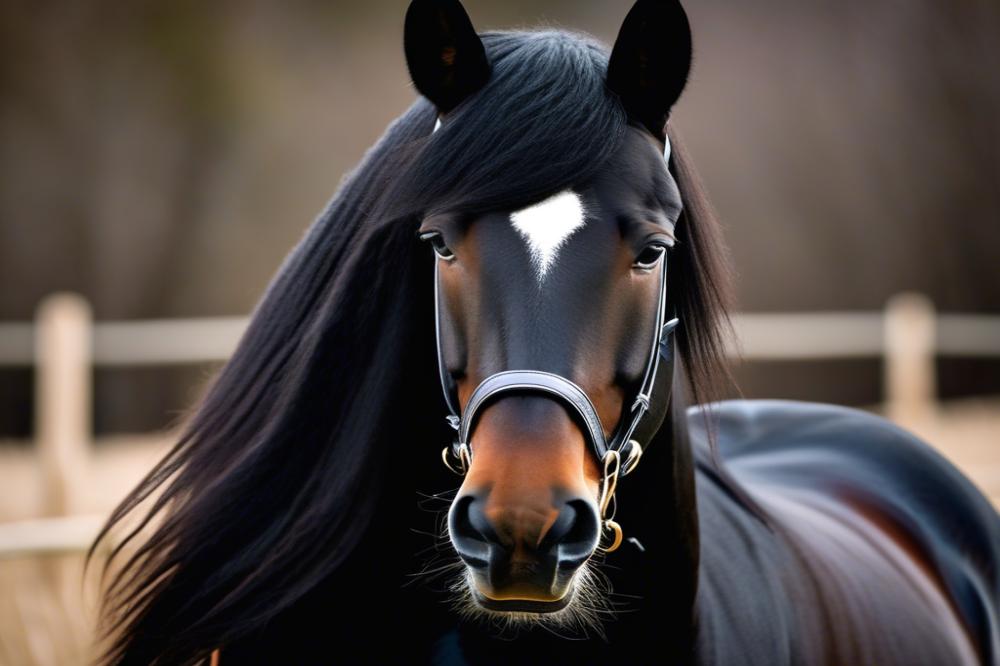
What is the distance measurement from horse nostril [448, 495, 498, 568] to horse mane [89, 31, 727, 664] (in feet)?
1.11

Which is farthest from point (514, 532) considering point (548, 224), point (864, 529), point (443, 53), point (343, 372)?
point (864, 529)

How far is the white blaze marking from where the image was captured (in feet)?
5.38

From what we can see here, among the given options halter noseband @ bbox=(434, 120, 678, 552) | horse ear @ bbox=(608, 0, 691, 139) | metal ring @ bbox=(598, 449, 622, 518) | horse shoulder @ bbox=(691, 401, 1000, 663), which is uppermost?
horse ear @ bbox=(608, 0, 691, 139)

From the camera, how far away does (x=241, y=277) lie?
12969 millimetres

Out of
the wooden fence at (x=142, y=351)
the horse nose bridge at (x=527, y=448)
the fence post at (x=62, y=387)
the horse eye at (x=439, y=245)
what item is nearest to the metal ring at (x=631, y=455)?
the horse nose bridge at (x=527, y=448)

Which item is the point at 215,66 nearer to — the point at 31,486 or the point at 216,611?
the point at 31,486

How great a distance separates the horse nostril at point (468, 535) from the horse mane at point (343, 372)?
1.11 ft

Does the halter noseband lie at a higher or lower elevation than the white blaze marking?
lower

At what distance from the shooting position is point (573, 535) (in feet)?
5.07

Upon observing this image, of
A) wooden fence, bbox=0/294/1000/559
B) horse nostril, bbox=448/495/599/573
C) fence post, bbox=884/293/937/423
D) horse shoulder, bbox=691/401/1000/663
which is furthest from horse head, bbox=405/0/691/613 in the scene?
fence post, bbox=884/293/937/423

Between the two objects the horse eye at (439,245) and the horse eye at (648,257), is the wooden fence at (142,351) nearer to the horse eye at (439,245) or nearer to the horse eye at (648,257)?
the horse eye at (648,257)

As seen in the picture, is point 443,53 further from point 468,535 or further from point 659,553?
point 659,553

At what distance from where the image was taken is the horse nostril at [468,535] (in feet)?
4.98

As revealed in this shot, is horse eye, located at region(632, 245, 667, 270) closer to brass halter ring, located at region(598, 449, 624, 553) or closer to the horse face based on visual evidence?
the horse face
